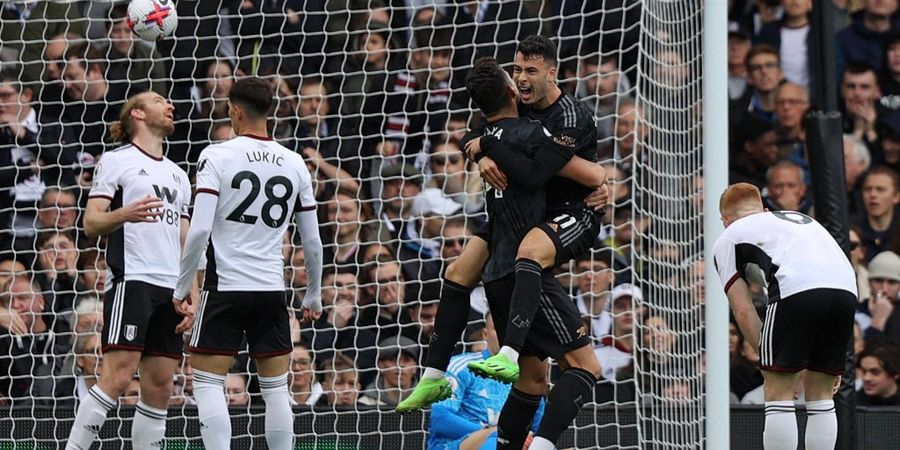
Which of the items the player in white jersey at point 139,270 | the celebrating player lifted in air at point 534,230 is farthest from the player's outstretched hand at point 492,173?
the player in white jersey at point 139,270

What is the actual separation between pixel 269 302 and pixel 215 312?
0.26 meters

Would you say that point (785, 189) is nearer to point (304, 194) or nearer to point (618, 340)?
point (618, 340)

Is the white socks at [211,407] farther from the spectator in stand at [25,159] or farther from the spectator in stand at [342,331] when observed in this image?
the spectator in stand at [25,159]

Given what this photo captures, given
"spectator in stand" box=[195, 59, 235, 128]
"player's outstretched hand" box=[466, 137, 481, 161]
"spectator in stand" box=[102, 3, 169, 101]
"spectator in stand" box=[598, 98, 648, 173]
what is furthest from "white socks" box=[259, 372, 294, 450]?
"spectator in stand" box=[102, 3, 169, 101]

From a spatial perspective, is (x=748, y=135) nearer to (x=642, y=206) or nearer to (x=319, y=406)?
(x=642, y=206)

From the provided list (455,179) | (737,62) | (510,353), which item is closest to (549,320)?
(510,353)

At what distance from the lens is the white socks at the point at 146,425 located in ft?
22.7

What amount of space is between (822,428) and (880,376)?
8.37 feet

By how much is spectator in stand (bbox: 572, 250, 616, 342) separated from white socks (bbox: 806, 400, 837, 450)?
2403mm

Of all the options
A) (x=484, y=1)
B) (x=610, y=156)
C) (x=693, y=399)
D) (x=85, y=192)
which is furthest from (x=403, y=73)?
(x=693, y=399)

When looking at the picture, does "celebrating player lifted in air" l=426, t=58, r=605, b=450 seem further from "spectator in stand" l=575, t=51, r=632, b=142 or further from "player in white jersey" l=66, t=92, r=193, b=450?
→ "spectator in stand" l=575, t=51, r=632, b=142

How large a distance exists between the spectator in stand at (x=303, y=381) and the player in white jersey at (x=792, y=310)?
3261 millimetres

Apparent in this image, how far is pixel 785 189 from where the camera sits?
30.6 ft

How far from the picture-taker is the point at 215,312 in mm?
6426
